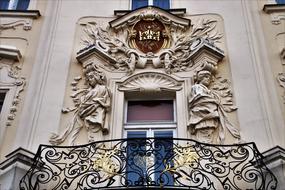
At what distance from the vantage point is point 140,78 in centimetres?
809

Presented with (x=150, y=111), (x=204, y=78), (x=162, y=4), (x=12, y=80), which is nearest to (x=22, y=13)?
(x=12, y=80)

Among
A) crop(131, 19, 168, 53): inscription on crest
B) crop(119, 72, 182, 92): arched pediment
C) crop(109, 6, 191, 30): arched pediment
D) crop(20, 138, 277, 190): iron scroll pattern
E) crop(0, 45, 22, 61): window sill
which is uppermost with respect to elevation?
crop(109, 6, 191, 30): arched pediment

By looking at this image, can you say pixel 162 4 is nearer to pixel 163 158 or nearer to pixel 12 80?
pixel 12 80

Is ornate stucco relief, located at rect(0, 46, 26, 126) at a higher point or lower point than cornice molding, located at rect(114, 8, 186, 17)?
lower

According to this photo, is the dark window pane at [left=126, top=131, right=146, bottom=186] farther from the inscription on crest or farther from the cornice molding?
the cornice molding

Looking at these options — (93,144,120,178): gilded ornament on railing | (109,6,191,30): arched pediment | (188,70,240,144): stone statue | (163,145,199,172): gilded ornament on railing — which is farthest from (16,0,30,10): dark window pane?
(163,145,199,172): gilded ornament on railing

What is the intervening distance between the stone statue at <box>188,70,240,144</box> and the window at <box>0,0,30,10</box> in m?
4.95

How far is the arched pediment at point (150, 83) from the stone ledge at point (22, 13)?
9.45ft

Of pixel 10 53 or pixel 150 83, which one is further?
pixel 10 53

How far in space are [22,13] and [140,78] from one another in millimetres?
3316

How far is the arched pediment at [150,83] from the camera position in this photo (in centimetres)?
788

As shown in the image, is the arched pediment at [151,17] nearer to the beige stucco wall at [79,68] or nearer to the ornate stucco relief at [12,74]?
the beige stucco wall at [79,68]

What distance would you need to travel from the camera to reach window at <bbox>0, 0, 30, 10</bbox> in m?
10.0

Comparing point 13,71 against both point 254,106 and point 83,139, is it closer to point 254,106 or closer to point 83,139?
point 83,139
